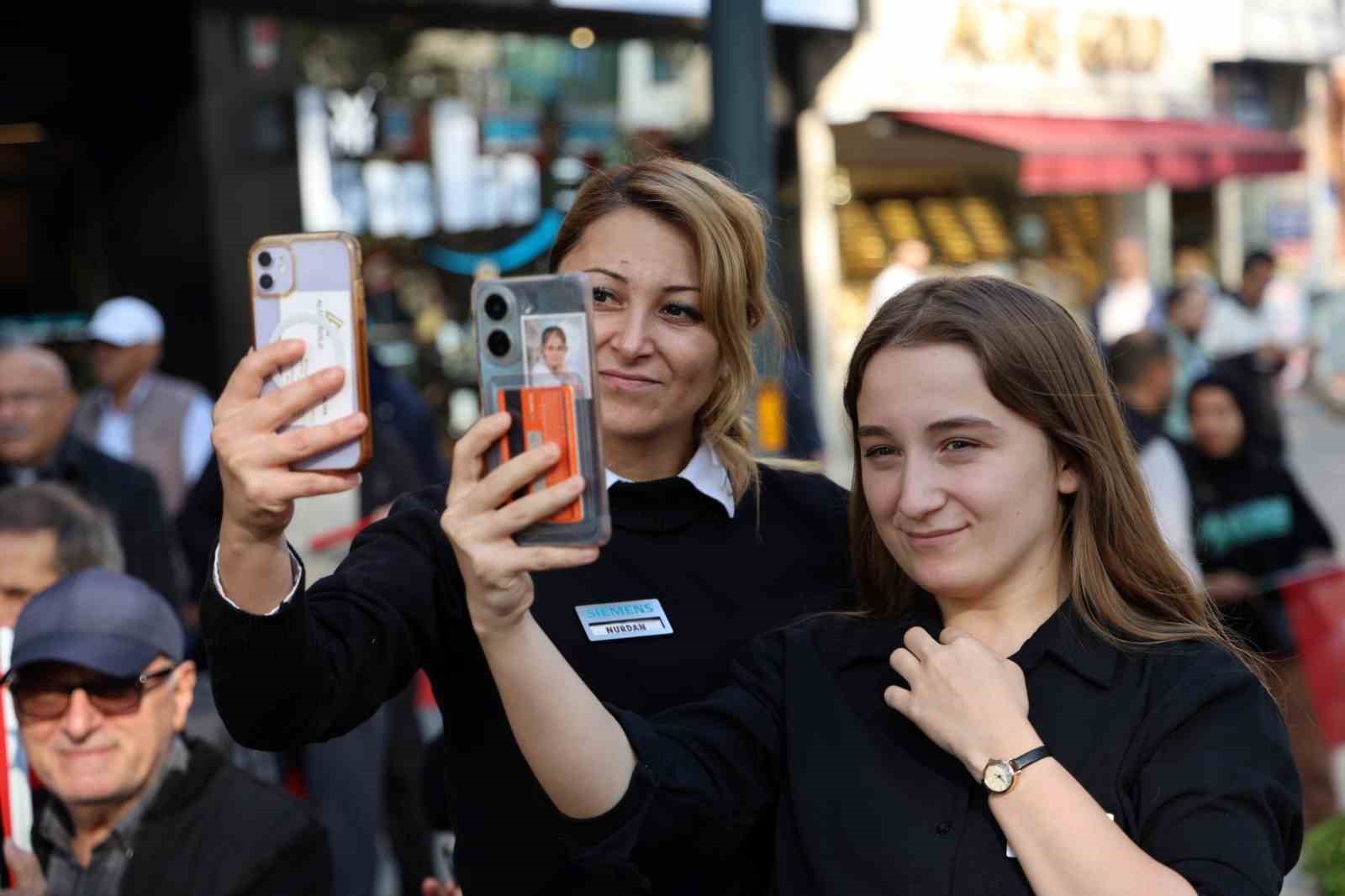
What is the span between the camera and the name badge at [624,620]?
7.52 feet

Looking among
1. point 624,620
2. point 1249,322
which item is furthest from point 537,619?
point 1249,322

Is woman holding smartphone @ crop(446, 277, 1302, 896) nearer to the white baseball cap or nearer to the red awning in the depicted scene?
the white baseball cap

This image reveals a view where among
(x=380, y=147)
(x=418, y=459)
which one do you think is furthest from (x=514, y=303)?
(x=380, y=147)

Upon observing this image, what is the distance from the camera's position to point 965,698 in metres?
1.94

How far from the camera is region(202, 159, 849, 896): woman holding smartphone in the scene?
185 cm

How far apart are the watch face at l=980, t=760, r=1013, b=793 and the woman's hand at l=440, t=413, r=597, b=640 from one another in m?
0.54

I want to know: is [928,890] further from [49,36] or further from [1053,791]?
[49,36]

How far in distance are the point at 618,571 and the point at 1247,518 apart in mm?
3937

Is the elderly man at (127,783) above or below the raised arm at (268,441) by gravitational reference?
below

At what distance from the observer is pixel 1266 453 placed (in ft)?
19.2

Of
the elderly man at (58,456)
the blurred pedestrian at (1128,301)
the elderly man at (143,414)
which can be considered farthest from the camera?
the blurred pedestrian at (1128,301)

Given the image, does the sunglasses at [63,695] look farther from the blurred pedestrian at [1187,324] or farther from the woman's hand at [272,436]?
the blurred pedestrian at [1187,324]

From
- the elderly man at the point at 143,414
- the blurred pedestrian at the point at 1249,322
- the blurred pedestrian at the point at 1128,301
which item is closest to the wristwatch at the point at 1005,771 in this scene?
the elderly man at the point at 143,414

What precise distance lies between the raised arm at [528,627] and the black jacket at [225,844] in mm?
1235
